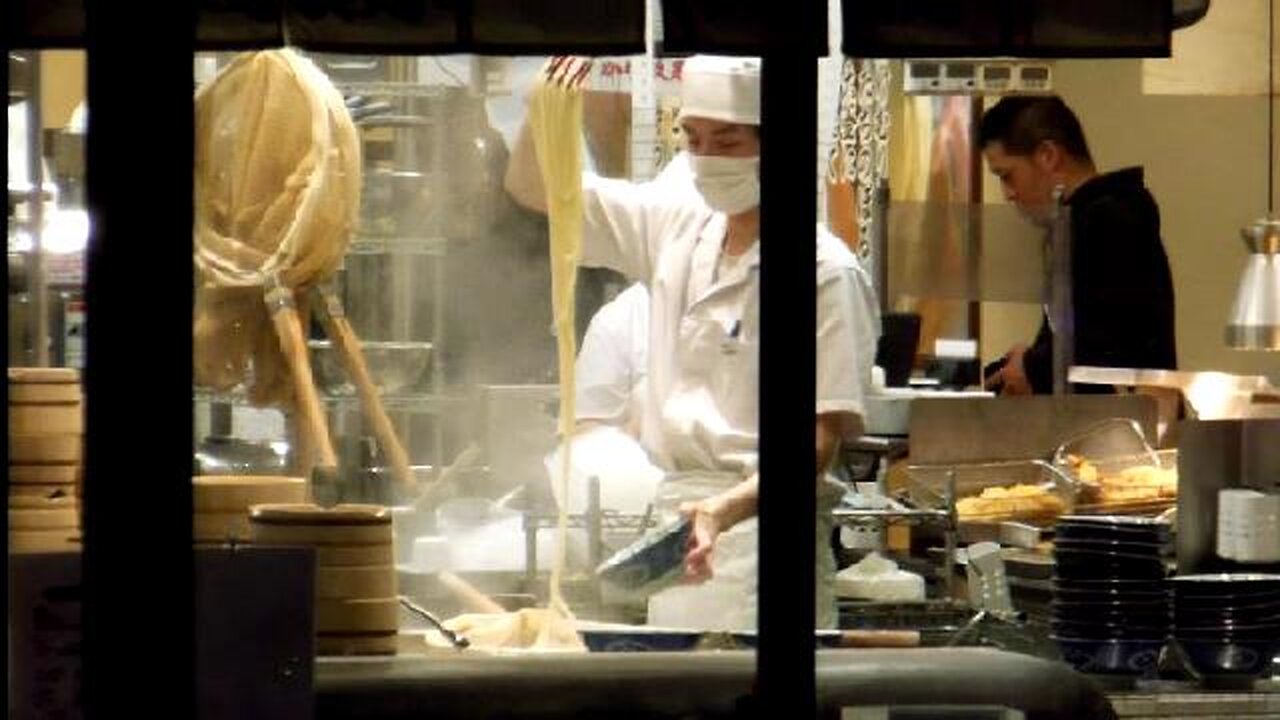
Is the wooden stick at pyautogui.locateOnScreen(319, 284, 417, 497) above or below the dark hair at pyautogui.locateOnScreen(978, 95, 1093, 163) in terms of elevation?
below

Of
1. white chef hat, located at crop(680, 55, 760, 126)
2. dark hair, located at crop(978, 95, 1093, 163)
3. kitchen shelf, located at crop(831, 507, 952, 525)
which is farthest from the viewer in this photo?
dark hair, located at crop(978, 95, 1093, 163)

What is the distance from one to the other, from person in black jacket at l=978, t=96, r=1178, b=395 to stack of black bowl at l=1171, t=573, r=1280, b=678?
7.79ft

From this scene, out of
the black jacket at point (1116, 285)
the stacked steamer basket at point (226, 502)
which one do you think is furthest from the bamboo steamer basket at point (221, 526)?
the black jacket at point (1116, 285)

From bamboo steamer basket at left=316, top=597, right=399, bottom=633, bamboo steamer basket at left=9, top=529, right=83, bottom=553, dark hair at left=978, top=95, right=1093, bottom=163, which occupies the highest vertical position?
dark hair at left=978, top=95, right=1093, bottom=163

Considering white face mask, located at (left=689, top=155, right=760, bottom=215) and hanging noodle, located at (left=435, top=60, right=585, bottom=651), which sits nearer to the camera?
hanging noodle, located at (left=435, top=60, right=585, bottom=651)

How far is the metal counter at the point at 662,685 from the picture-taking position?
3.79 m

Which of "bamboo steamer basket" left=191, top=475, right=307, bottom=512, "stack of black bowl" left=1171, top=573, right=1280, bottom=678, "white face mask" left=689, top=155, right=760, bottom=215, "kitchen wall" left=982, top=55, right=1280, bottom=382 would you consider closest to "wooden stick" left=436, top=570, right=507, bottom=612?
"bamboo steamer basket" left=191, top=475, right=307, bottom=512

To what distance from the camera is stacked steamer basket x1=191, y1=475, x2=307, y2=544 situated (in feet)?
12.0

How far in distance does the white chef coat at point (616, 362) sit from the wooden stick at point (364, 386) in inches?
14.3

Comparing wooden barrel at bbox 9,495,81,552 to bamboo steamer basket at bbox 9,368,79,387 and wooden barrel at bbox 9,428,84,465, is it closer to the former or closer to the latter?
wooden barrel at bbox 9,428,84,465

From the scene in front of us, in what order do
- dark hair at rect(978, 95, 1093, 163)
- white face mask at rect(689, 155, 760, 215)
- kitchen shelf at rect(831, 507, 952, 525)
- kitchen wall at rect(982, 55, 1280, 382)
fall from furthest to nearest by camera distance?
kitchen wall at rect(982, 55, 1280, 382) → dark hair at rect(978, 95, 1093, 163) → kitchen shelf at rect(831, 507, 952, 525) → white face mask at rect(689, 155, 760, 215)

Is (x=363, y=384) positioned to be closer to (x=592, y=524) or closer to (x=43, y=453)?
(x=592, y=524)

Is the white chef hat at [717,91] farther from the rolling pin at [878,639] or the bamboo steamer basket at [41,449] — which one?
the bamboo steamer basket at [41,449]

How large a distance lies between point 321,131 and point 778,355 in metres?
1.12
